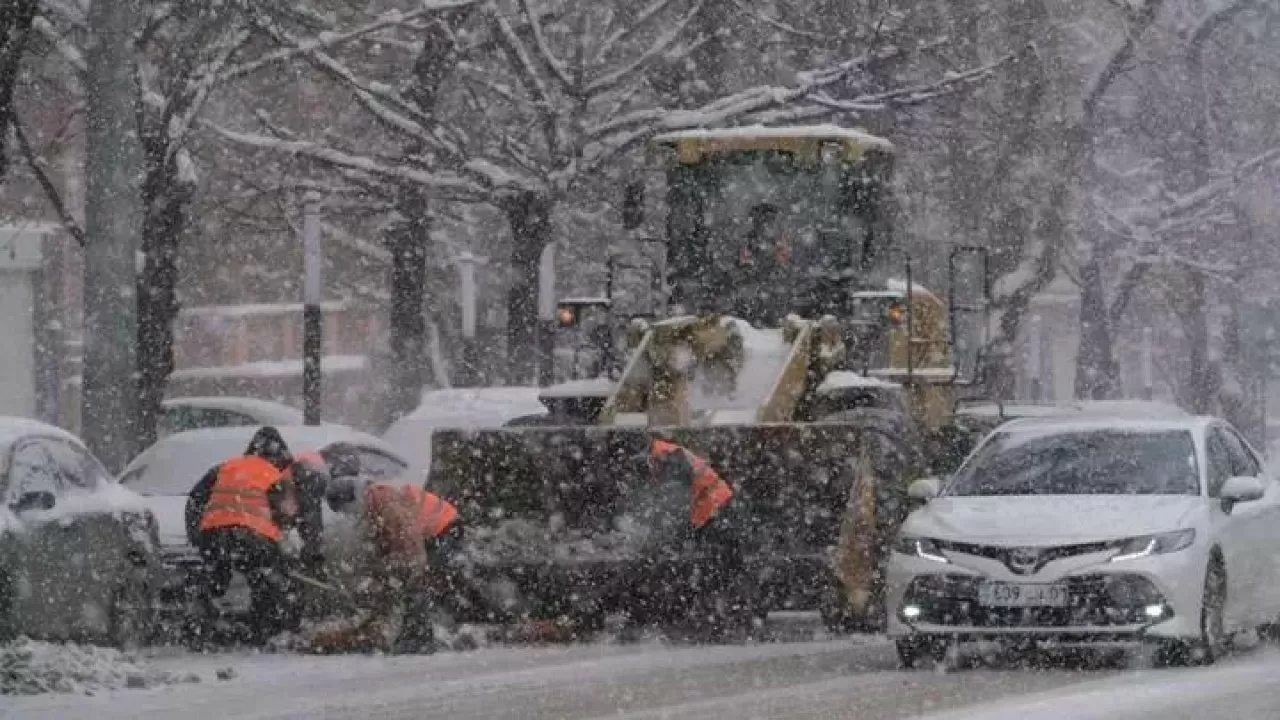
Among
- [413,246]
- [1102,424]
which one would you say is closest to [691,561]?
[1102,424]

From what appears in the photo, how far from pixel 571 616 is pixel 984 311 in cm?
436

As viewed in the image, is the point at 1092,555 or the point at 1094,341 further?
the point at 1094,341

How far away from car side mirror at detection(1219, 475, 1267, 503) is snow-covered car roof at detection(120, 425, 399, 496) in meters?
7.46

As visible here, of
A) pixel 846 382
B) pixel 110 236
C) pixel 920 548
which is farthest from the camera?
pixel 110 236

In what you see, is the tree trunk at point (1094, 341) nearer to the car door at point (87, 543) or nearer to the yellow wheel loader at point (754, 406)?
the yellow wheel loader at point (754, 406)

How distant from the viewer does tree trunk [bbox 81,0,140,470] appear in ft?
66.9

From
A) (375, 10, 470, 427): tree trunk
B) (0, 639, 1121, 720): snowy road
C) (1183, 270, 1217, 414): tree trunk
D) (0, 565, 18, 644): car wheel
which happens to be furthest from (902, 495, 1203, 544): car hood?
(1183, 270, 1217, 414): tree trunk

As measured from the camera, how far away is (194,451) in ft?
69.9

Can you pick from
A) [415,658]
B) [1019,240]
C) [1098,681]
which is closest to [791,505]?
[415,658]

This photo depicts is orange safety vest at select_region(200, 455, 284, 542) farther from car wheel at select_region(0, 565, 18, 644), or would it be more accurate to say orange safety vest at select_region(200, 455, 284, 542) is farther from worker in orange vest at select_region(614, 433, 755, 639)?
worker in orange vest at select_region(614, 433, 755, 639)

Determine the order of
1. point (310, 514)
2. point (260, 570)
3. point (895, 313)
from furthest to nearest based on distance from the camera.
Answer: point (895, 313) < point (310, 514) < point (260, 570)

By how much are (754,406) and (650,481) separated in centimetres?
152

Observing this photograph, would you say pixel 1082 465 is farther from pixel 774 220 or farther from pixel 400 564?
pixel 774 220

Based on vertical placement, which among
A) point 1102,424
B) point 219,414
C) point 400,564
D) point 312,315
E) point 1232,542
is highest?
point 312,315
